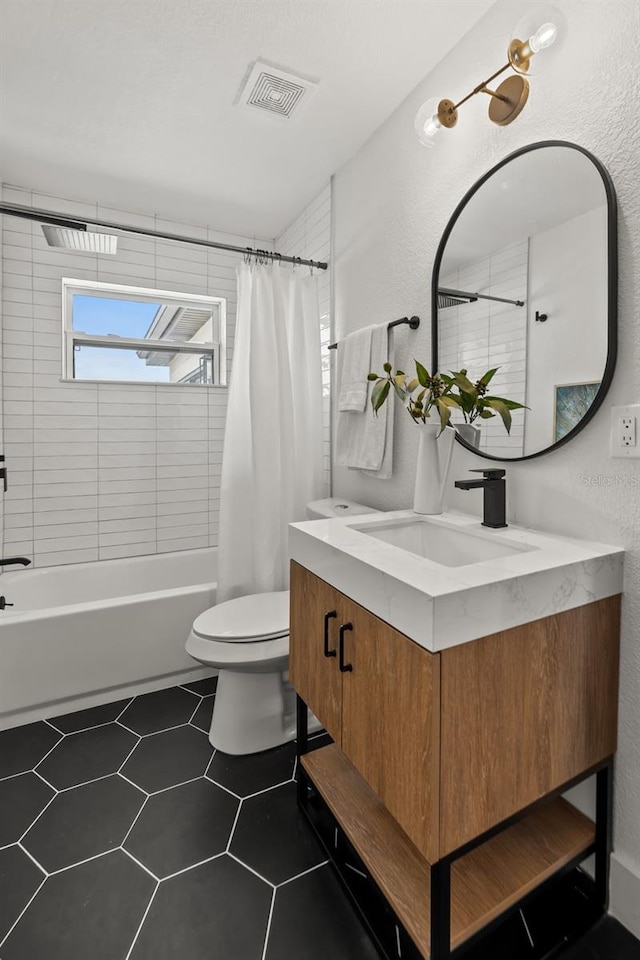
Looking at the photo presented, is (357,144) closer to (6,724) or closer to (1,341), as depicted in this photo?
(1,341)

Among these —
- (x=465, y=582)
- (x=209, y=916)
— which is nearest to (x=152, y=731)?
(x=209, y=916)

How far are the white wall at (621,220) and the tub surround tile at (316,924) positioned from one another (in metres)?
0.63

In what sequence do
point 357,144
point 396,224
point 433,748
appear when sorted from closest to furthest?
point 433,748
point 396,224
point 357,144

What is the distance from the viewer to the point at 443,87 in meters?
1.64

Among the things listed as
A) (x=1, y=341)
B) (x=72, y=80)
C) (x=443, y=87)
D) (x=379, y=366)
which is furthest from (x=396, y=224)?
(x=1, y=341)

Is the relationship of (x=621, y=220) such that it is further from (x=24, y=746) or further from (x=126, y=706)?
(x=24, y=746)

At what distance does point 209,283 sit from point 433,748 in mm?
2907

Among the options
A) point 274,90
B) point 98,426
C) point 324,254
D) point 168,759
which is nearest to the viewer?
point 168,759

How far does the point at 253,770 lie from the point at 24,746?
882 mm

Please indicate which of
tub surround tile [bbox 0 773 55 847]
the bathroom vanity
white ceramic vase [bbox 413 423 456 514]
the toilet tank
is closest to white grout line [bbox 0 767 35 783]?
tub surround tile [bbox 0 773 55 847]

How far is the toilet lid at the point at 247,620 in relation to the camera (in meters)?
1.63

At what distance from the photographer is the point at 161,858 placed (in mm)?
1270

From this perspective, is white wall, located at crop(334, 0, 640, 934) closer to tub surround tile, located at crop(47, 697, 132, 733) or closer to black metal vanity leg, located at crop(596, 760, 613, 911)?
black metal vanity leg, located at crop(596, 760, 613, 911)

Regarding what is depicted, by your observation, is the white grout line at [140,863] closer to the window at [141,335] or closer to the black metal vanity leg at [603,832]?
the black metal vanity leg at [603,832]
